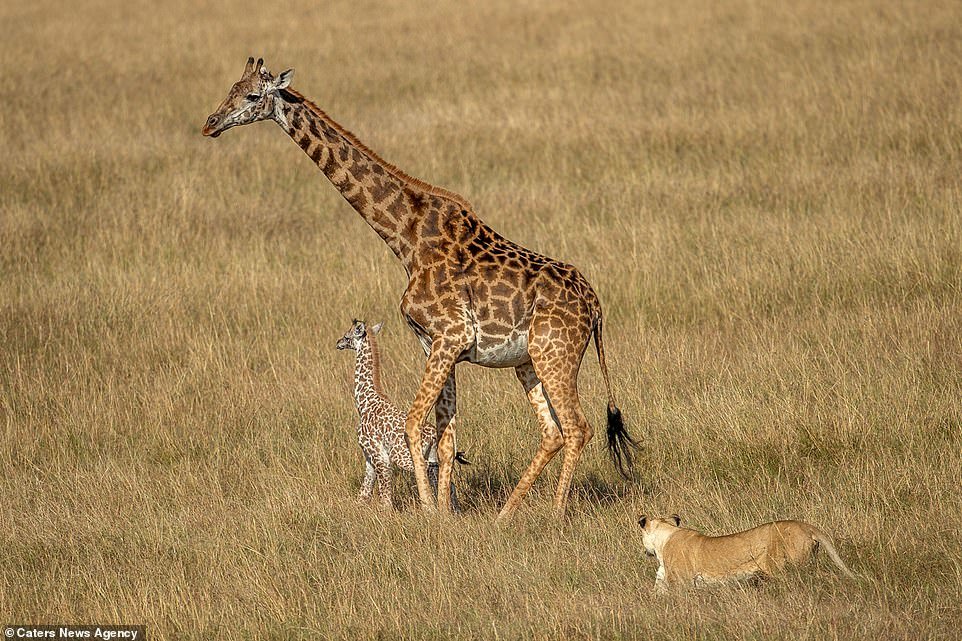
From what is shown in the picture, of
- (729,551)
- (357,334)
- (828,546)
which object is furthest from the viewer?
(357,334)

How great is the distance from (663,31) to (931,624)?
15.9 meters

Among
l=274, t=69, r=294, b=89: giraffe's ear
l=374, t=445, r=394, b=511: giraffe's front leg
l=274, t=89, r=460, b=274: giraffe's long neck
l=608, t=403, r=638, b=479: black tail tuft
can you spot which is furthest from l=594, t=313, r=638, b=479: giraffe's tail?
l=274, t=69, r=294, b=89: giraffe's ear

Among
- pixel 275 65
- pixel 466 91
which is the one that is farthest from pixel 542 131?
pixel 275 65

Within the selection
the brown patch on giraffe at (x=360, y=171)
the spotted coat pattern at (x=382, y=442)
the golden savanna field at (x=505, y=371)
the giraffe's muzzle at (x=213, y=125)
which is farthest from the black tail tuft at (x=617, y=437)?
the giraffe's muzzle at (x=213, y=125)

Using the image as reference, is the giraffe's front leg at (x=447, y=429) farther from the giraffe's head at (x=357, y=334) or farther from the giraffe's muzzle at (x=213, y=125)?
the giraffe's muzzle at (x=213, y=125)

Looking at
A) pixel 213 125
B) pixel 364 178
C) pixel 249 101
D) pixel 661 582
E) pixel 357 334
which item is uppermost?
pixel 249 101

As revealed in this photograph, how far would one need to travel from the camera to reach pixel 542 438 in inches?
296

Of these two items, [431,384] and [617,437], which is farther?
[617,437]

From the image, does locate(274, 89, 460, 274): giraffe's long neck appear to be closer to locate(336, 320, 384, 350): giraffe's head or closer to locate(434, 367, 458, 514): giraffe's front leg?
locate(434, 367, 458, 514): giraffe's front leg

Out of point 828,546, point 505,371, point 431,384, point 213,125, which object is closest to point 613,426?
point 431,384

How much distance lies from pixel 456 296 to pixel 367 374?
1.28m

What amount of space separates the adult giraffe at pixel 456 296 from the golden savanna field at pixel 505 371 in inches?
18.8

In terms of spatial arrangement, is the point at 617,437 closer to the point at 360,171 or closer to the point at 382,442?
the point at 382,442

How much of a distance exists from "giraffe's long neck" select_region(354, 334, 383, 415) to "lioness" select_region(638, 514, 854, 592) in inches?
94.0
